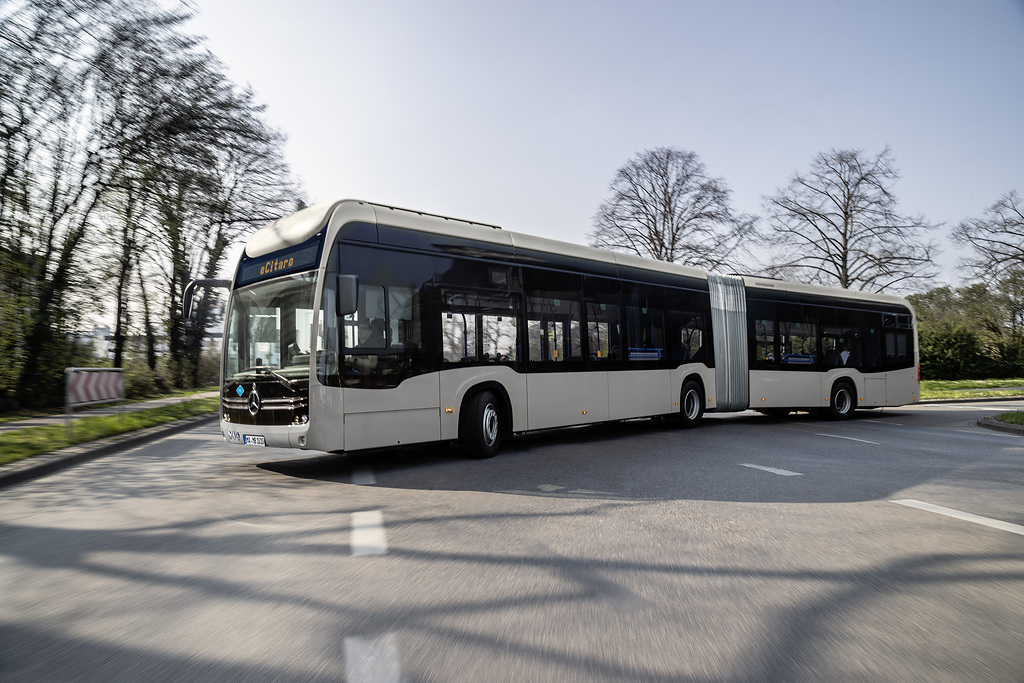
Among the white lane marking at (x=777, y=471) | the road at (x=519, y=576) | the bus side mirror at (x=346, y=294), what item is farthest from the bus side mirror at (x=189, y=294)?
the white lane marking at (x=777, y=471)

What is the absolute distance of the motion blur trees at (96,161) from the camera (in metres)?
15.9

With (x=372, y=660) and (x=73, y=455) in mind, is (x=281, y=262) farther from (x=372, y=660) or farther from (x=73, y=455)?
(x=372, y=660)

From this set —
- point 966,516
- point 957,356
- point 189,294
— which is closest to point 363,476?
point 189,294

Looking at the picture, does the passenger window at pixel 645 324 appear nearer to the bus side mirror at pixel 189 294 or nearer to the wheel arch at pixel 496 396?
the wheel arch at pixel 496 396

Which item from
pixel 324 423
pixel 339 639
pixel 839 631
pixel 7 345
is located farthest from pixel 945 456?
pixel 7 345

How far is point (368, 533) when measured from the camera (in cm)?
539

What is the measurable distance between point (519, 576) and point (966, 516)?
4.37 m

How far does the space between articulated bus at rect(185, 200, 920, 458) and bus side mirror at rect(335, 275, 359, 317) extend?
2cm

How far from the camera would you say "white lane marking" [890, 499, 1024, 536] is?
5559mm

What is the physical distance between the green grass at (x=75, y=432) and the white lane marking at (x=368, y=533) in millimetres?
6245

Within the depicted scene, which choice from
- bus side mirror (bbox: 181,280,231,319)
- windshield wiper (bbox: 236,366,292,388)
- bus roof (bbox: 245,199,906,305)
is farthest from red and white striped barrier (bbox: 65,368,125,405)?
windshield wiper (bbox: 236,366,292,388)

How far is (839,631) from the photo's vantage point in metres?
3.36

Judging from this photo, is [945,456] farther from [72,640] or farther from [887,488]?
[72,640]

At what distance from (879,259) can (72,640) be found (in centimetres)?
4148
